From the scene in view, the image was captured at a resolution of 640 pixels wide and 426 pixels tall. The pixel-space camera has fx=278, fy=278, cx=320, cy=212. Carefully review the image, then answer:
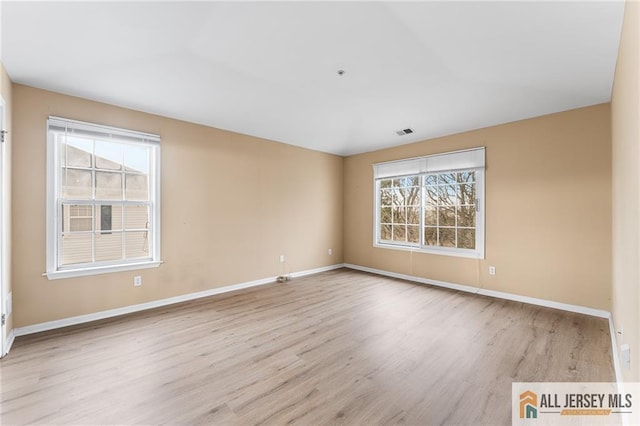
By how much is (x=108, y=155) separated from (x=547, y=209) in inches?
220

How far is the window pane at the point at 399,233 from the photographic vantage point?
530 centimetres

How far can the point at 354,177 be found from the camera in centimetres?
604

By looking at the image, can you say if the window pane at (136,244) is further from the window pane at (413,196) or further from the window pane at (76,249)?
the window pane at (413,196)

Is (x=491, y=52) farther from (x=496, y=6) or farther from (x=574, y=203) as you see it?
(x=574, y=203)

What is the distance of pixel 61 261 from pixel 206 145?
2.20 meters

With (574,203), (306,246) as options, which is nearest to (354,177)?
(306,246)

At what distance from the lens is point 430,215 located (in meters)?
4.85

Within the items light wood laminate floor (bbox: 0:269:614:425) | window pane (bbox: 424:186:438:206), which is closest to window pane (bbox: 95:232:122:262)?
light wood laminate floor (bbox: 0:269:614:425)

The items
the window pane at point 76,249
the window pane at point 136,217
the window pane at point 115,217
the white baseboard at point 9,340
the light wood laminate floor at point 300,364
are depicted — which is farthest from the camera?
the window pane at point 136,217

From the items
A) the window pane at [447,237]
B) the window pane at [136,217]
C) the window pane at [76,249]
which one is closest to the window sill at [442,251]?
the window pane at [447,237]

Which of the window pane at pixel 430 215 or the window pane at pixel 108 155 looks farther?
the window pane at pixel 430 215

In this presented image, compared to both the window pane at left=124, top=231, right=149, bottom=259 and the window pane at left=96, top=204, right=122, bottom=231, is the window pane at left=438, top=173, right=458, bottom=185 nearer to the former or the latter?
the window pane at left=124, top=231, right=149, bottom=259

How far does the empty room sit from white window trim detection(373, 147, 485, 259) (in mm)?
45

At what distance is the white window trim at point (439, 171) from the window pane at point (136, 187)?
3.96m
